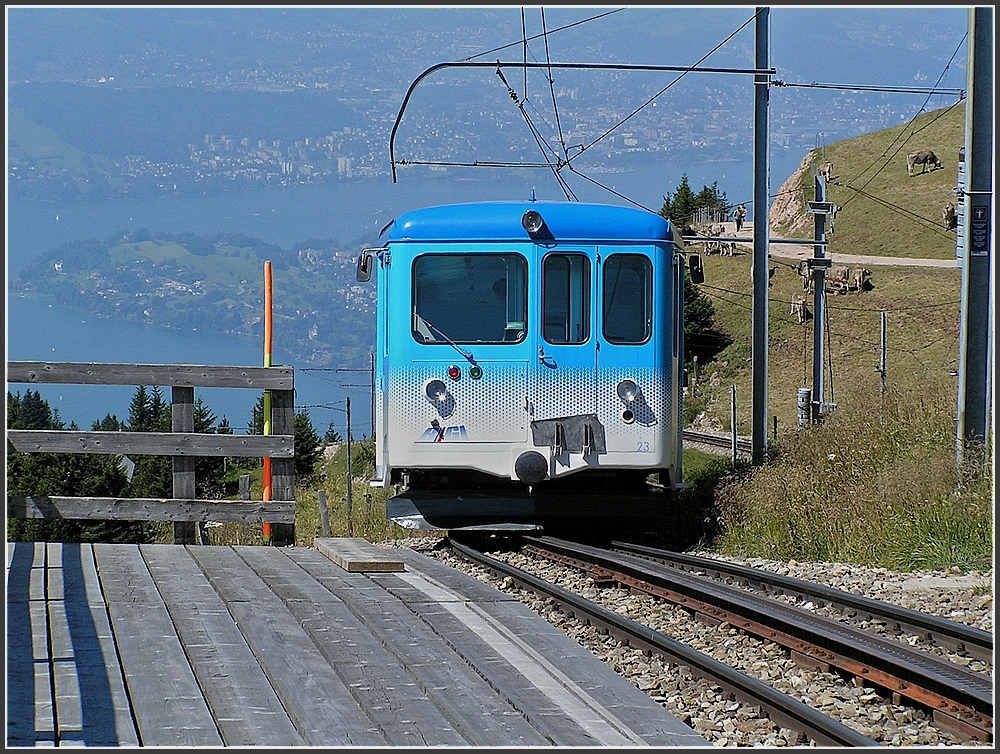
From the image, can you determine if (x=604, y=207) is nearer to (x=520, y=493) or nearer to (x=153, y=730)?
(x=520, y=493)

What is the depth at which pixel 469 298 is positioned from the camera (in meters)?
10.3

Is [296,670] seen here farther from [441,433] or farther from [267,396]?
[441,433]

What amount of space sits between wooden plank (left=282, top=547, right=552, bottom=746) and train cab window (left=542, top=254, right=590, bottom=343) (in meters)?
4.21

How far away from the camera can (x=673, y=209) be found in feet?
267

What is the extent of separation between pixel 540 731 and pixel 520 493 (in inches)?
272

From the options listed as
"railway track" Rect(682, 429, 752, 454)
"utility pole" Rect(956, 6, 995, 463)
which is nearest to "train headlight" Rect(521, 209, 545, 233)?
"utility pole" Rect(956, 6, 995, 463)

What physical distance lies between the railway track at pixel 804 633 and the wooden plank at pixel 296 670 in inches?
69.2

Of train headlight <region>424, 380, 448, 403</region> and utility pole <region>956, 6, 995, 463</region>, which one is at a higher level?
utility pole <region>956, 6, 995, 463</region>

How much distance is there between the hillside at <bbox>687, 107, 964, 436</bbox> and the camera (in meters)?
47.0

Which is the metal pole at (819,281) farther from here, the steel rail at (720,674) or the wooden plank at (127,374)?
the steel rail at (720,674)

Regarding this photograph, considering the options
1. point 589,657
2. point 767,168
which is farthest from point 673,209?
point 589,657

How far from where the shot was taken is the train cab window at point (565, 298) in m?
10.3

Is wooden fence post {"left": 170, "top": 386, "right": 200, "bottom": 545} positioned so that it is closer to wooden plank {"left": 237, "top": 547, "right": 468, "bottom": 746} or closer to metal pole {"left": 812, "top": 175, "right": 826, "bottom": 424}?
wooden plank {"left": 237, "top": 547, "right": 468, "bottom": 746}

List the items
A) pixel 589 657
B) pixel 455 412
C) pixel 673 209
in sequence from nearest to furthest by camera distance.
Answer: pixel 589 657 → pixel 455 412 → pixel 673 209
